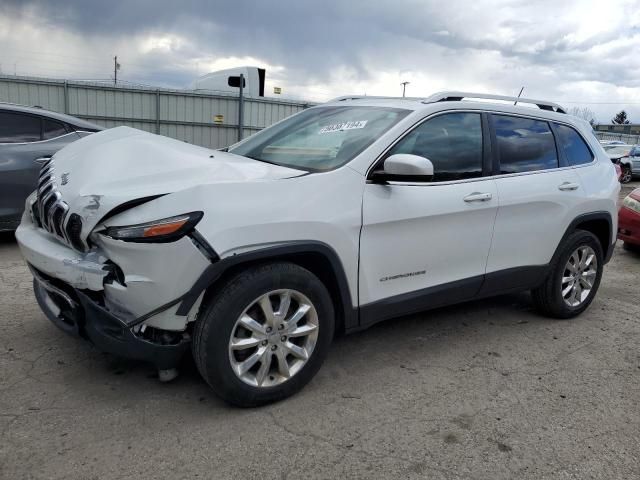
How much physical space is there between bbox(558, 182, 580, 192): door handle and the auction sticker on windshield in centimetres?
176

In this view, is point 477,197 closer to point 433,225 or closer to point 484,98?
point 433,225

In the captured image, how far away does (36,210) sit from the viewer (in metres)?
3.12

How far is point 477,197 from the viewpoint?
3.57 metres

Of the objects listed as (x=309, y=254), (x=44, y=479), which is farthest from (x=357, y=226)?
(x=44, y=479)

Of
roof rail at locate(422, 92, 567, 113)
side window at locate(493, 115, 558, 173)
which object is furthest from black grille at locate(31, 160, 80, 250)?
side window at locate(493, 115, 558, 173)

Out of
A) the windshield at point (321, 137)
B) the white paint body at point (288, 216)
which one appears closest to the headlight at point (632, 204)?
the white paint body at point (288, 216)

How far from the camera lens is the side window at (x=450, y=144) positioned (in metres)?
3.41

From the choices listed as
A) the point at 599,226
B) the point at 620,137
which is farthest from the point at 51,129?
the point at 620,137

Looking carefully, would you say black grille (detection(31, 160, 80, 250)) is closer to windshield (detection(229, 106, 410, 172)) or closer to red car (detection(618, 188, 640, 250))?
windshield (detection(229, 106, 410, 172))

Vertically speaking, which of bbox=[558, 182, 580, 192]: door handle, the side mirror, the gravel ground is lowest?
the gravel ground

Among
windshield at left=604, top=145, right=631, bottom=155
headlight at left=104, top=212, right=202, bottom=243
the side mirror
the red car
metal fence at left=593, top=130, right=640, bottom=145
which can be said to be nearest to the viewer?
headlight at left=104, top=212, right=202, bottom=243

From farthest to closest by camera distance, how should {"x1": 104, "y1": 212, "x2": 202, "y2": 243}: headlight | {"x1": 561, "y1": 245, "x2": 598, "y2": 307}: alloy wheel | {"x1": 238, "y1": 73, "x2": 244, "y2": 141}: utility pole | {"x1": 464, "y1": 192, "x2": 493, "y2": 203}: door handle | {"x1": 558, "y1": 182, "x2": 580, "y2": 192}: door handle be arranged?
{"x1": 238, "y1": 73, "x2": 244, "y2": 141}: utility pole → {"x1": 561, "y1": 245, "x2": 598, "y2": 307}: alloy wheel → {"x1": 558, "y1": 182, "x2": 580, "y2": 192}: door handle → {"x1": 464, "y1": 192, "x2": 493, "y2": 203}: door handle → {"x1": 104, "y1": 212, "x2": 202, "y2": 243}: headlight

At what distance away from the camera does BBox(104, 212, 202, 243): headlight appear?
2438 mm

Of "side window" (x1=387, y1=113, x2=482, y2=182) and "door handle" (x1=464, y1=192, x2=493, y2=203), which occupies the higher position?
"side window" (x1=387, y1=113, x2=482, y2=182)
